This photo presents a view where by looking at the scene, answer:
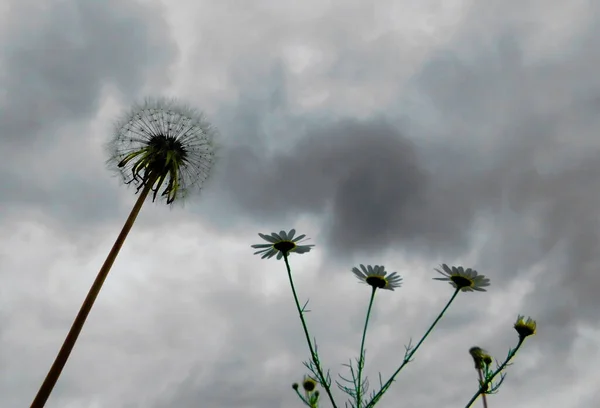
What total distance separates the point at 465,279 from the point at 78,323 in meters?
5.87

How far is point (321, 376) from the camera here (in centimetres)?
319

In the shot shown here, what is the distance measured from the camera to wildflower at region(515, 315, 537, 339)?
145 inches

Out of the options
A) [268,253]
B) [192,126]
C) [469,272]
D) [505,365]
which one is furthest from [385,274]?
[192,126]

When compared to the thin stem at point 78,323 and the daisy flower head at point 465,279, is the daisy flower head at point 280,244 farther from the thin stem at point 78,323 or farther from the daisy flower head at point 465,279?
the thin stem at point 78,323

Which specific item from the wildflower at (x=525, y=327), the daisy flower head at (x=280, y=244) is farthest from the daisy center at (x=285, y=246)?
the wildflower at (x=525, y=327)

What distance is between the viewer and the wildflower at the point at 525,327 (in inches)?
145

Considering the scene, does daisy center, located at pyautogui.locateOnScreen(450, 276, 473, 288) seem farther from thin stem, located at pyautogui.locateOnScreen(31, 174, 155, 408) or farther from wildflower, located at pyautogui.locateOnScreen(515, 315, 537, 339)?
thin stem, located at pyautogui.locateOnScreen(31, 174, 155, 408)

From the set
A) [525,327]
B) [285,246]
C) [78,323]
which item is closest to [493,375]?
[525,327]

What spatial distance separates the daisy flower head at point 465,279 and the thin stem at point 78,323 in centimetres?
571

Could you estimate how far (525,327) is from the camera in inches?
146

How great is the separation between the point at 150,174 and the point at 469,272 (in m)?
7.86

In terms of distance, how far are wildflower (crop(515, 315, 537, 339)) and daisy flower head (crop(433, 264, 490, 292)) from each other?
37 cm

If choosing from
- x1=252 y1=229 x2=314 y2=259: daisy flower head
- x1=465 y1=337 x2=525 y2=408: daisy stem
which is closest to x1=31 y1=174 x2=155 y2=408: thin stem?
x1=252 y1=229 x2=314 y2=259: daisy flower head

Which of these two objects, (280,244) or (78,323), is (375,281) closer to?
(280,244)
